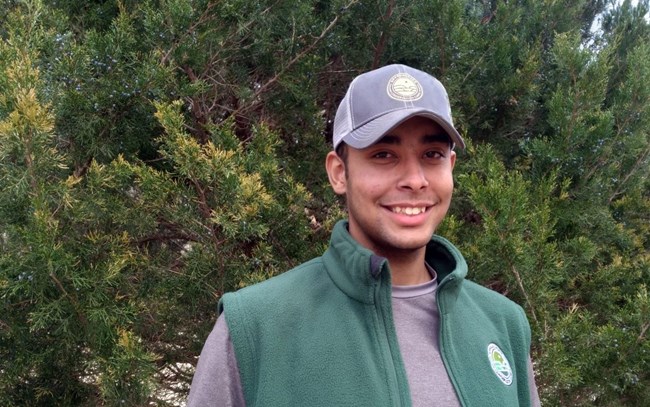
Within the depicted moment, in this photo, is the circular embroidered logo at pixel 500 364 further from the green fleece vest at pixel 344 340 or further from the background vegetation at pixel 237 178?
the background vegetation at pixel 237 178

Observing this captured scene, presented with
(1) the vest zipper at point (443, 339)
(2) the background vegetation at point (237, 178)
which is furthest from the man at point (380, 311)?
(2) the background vegetation at point (237, 178)

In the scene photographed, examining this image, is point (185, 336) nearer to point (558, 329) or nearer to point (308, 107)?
point (308, 107)

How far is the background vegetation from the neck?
2.74ft

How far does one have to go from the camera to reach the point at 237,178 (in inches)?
94.0

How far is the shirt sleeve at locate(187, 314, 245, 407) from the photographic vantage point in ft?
4.50

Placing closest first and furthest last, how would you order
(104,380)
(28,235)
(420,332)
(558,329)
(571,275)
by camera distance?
(420,332) < (28,235) < (104,380) < (558,329) < (571,275)

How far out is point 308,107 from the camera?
130 inches

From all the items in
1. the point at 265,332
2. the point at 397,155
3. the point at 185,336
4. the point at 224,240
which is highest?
the point at 397,155

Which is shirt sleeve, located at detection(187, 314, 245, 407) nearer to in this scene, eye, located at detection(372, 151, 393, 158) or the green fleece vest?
the green fleece vest

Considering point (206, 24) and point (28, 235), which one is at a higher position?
point (206, 24)

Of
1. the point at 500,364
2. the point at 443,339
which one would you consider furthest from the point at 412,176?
the point at 500,364

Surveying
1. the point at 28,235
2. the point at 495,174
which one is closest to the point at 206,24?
the point at 28,235

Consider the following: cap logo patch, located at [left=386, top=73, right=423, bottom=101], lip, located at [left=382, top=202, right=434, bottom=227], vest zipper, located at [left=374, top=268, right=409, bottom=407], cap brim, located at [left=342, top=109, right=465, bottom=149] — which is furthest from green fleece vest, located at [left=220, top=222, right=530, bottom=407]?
cap logo patch, located at [left=386, top=73, right=423, bottom=101]

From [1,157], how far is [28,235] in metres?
0.28
